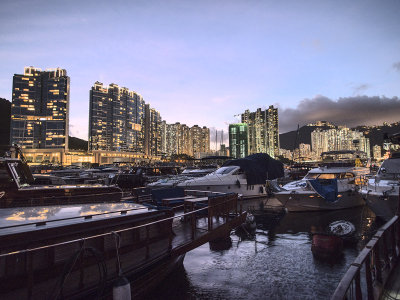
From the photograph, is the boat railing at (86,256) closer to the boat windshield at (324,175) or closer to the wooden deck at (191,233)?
the wooden deck at (191,233)

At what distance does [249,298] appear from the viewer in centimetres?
651

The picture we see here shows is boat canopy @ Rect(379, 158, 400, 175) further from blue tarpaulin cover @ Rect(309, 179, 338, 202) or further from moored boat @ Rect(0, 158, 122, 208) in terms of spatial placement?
moored boat @ Rect(0, 158, 122, 208)

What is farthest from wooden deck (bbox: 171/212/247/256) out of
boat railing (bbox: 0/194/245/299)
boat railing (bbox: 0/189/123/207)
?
boat railing (bbox: 0/189/123/207)

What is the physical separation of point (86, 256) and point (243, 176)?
19439mm

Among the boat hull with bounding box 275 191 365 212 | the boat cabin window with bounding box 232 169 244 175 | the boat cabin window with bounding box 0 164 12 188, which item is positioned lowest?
the boat hull with bounding box 275 191 365 212

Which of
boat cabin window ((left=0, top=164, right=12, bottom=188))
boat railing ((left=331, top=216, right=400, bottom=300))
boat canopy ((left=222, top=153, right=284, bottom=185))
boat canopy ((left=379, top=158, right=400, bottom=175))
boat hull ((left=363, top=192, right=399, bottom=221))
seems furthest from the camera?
boat canopy ((left=222, top=153, right=284, bottom=185))

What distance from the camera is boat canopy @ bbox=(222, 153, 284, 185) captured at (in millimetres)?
23016

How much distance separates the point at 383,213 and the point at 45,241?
635 inches

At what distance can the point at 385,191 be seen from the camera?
42.1ft

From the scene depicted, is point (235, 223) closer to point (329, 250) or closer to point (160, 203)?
point (160, 203)

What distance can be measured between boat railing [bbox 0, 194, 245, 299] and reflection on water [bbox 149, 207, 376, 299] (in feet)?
4.68

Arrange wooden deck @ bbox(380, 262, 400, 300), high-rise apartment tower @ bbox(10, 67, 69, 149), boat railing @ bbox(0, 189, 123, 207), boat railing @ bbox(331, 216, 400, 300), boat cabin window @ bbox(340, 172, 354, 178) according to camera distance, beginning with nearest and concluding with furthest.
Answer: boat railing @ bbox(331, 216, 400, 300) < wooden deck @ bbox(380, 262, 400, 300) < boat railing @ bbox(0, 189, 123, 207) < boat cabin window @ bbox(340, 172, 354, 178) < high-rise apartment tower @ bbox(10, 67, 69, 149)

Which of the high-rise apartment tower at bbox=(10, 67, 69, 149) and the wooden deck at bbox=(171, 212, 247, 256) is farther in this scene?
the high-rise apartment tower at bbox=(10, 67, 69, 149)

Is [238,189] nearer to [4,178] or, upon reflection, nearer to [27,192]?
[27,192]
